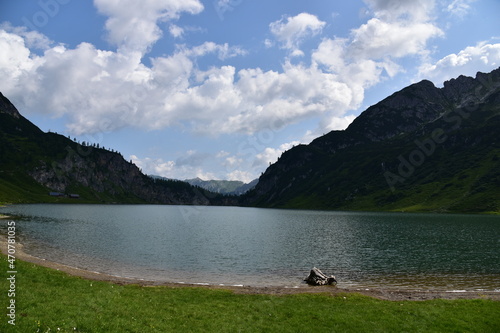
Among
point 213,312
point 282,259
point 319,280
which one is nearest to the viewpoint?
point 213,312

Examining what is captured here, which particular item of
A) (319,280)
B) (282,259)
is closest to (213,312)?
(319,280)

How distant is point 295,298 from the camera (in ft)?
106

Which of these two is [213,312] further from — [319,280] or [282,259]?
[282,259]

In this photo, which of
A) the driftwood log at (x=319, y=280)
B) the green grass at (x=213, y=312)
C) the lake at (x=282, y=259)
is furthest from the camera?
the lake at (x=282, y=259)

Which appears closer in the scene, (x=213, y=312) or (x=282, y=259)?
(x=213, y=312)

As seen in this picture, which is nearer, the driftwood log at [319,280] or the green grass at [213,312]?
the green grass at [213,312]

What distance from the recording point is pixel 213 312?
26.2m

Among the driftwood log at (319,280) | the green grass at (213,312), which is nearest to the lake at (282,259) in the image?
the driftwood log at (319,280)

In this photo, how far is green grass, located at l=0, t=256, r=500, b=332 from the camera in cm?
2158

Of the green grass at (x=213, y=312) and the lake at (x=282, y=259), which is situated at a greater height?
the green grass at (x=213, y=312)

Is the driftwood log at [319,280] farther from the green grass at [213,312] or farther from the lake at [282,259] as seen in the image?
the green grass at [213,312]

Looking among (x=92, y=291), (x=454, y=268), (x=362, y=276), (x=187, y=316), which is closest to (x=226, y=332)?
(x=187, y=316)

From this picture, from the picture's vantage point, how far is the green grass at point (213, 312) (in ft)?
70.8

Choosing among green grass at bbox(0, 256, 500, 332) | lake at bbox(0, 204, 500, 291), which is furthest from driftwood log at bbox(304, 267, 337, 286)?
green grass at bbox(0, 256, 500, 332)
